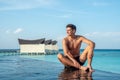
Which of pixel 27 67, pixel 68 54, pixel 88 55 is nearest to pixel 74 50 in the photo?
pixel 68 54

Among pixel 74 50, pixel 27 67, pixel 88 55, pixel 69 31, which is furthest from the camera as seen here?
pixel 27 67

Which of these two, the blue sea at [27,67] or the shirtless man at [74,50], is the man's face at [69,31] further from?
the blue sea at [27,67]

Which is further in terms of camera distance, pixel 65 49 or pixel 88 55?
pixel 65 49

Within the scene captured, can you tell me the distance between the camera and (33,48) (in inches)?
1928

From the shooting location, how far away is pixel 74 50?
7574 millimetres

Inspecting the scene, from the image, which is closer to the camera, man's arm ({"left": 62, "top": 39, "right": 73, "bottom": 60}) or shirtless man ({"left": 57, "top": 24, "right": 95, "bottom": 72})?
shirtless man ({"left": 57, "top": 24, "right": 95, "bottom": 72})

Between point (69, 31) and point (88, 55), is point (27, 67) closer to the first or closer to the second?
point (69, 31)

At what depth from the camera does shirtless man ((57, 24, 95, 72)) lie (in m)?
7.01

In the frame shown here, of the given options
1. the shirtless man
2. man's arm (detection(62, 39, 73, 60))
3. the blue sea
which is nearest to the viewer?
the blue sea

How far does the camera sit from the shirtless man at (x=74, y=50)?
276 inches

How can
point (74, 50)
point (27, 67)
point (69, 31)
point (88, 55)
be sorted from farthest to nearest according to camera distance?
point (27, 67) → point (74, 50) → point (69, 31) → point (88, 55)

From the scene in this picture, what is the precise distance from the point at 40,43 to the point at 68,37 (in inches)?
1597

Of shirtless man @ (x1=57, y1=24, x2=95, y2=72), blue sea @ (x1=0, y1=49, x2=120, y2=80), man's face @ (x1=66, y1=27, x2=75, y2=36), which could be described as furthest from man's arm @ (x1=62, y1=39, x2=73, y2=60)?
blue sea @ (x1=0, y1=49, x2=120, y2=80)

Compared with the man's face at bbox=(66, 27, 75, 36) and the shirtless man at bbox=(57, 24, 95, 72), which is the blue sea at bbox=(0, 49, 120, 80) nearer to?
the shirtless man at bbox=(57, 24, 95, 72)
